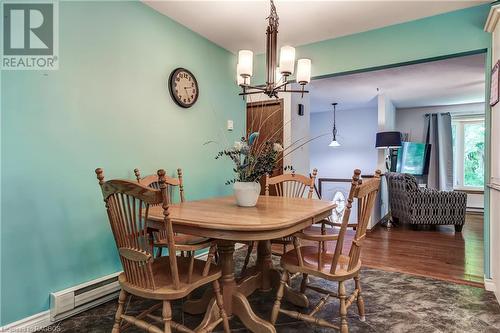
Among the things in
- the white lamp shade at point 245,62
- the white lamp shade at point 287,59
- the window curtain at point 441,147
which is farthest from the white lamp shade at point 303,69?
the window curtain at point 441,147

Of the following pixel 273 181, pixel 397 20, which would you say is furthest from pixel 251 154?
pixel 397 20

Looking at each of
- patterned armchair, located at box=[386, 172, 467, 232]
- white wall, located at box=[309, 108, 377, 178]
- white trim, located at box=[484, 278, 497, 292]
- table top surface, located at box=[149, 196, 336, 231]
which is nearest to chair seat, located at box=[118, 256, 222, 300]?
table top surface, located at box=[149, 196, 336, 231]

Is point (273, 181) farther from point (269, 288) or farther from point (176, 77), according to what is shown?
point (176, 77)

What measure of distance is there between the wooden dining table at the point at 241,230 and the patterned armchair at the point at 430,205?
3.46m

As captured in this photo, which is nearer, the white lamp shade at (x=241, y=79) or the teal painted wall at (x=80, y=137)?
the teal painted wall at (x=80, y=137)

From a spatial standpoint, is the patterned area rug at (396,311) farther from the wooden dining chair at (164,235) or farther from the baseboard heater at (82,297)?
the wooden dining chair at (164,235)

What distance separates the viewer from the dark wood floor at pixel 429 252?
9.51 ft

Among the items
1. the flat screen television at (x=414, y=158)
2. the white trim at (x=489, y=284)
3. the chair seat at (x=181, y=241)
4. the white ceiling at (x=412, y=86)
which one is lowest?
the white trim at (x=489, y=284)

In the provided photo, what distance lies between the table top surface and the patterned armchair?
11.1 feet

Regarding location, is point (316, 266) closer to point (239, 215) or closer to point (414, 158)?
point (239, 215)

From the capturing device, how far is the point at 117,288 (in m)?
2.28

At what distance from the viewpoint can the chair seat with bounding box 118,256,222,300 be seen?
139cm

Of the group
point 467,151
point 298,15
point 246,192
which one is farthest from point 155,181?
point 467,151

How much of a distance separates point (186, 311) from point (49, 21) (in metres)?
2.18
